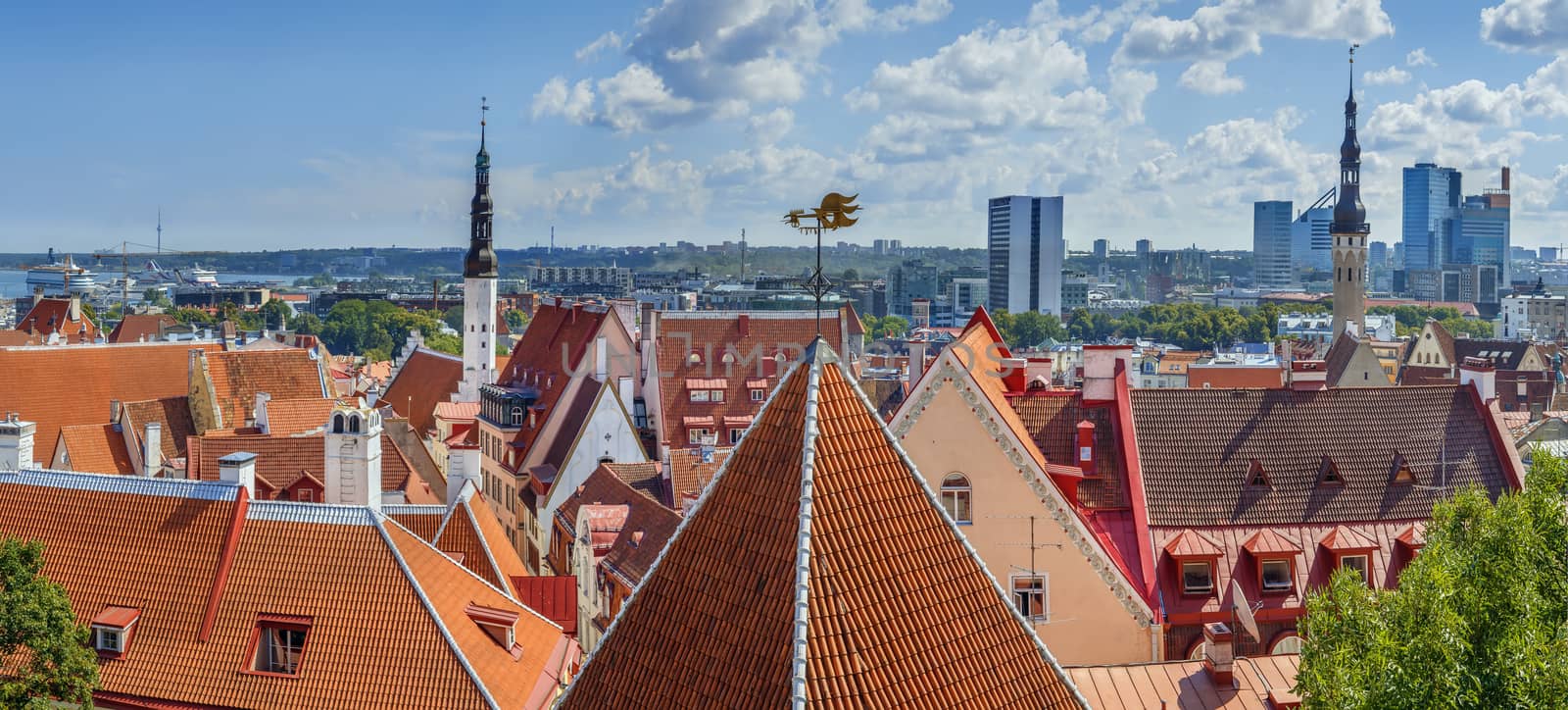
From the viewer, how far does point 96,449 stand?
5928cm

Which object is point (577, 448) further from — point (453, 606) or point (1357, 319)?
point (1357, 319)

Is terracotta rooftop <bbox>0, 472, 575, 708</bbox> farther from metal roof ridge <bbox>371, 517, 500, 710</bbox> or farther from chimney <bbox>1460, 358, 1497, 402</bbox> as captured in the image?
chimney <bbox>1460, 358, 1497, 402</bbox>

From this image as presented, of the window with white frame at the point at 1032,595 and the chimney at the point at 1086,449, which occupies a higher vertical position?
the chimney at the point at 1086,449

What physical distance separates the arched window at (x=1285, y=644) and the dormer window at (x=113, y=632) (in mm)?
23404

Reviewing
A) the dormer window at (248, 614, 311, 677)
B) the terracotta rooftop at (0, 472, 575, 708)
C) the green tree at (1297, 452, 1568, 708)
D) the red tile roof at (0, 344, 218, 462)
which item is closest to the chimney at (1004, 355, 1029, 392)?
the green tree at (1297, 452, 1568, 708)

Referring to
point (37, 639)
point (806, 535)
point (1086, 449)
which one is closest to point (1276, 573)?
point (1086, 449)

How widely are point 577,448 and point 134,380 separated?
79.7 feet

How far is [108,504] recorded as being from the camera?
31.7m

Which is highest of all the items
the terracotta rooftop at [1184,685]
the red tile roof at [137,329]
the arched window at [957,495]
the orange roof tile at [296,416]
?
the red tile roof at [137,329]

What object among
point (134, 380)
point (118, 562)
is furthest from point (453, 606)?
point (134, 380)


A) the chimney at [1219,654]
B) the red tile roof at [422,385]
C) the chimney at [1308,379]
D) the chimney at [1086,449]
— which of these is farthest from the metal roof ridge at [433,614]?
the red tile roof at [422,385]

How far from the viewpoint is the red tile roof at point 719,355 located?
231 feet

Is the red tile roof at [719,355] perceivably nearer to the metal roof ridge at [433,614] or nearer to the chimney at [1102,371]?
the chimney at [1102,371]

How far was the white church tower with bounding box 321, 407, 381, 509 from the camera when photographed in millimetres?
38469
